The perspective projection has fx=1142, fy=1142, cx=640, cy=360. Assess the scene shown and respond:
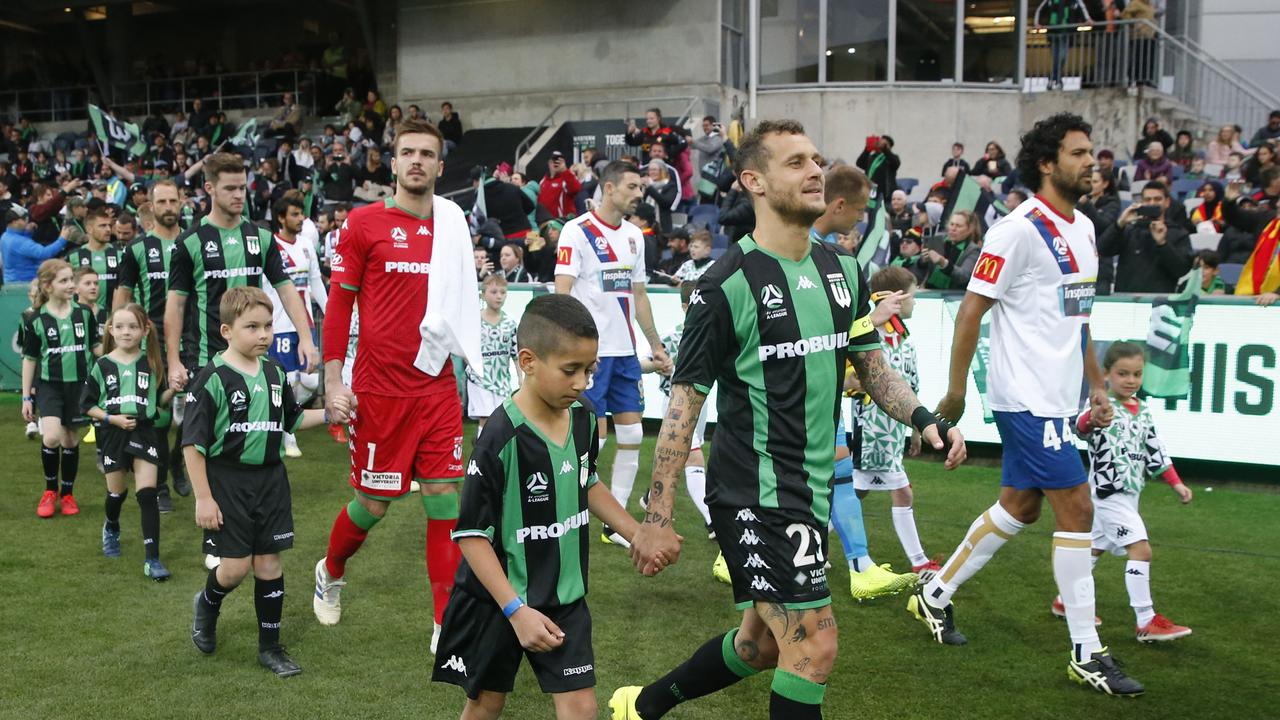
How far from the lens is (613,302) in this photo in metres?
7.46

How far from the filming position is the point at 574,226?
7426 millimetres

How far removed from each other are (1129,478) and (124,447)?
587cm

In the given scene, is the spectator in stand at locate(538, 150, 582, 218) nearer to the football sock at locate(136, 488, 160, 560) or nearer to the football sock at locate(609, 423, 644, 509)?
the football sock at locate(609, 423, 644, 509)

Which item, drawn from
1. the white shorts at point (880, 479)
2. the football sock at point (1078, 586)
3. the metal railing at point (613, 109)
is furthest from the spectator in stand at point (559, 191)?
the football sock at point (1078, 586)

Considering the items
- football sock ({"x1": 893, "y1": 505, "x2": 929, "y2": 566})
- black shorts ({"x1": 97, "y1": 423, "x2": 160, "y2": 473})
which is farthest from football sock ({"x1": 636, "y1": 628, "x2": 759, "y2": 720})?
black shorts ({"x1": 97, "y1": 423, "x2": 160, "y2": 473})

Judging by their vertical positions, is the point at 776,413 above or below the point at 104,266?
below

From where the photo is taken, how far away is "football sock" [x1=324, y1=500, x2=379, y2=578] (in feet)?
18.2

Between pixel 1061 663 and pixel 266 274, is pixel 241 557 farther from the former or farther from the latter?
pixel 1061 663

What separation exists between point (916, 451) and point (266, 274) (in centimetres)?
417

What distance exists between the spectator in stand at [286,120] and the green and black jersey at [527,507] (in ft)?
80.0

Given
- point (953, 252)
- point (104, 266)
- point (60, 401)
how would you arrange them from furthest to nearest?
point (953, 252) < point (104, 266) < point (60, 401)

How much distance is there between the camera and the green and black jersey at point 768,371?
3.70 m

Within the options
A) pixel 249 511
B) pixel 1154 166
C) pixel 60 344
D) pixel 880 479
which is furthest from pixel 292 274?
pixel 1154 166

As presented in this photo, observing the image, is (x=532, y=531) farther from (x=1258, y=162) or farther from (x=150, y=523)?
(x=1258, y=162)
